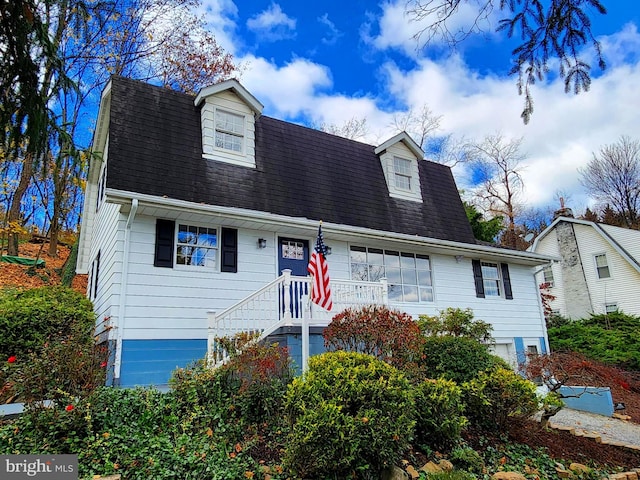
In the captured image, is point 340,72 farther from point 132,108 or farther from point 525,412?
point 525,412

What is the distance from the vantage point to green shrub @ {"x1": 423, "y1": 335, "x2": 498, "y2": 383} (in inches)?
259

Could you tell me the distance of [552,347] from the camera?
50.6 feet

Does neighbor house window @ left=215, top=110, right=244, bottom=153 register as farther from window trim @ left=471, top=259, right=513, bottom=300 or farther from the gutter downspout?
window trim @ left=471, top=259, right=513, bottom=300

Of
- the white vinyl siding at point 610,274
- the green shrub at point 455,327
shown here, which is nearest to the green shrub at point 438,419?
the green shrub at point 455,327

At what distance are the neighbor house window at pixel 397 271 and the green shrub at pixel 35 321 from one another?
594 centimetres

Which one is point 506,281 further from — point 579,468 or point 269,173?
point 579,468

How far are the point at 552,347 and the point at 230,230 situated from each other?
13446mm

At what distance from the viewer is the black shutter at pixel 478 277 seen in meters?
12.0

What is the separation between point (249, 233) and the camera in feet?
28.7

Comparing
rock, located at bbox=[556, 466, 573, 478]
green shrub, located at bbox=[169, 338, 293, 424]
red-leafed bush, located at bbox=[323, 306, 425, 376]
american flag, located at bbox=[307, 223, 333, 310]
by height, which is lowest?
rock, located at bbox=[556, 466, 573, 478]

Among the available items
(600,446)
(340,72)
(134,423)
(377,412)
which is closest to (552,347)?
(600,446)

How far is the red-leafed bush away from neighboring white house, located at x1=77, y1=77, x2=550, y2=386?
1.05 m

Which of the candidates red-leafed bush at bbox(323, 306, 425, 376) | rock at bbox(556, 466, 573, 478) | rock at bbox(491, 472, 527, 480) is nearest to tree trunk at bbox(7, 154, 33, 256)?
red-leafed bush at bbox(323, 306, 425, 376)

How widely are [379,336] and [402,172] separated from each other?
7423 millimetres
